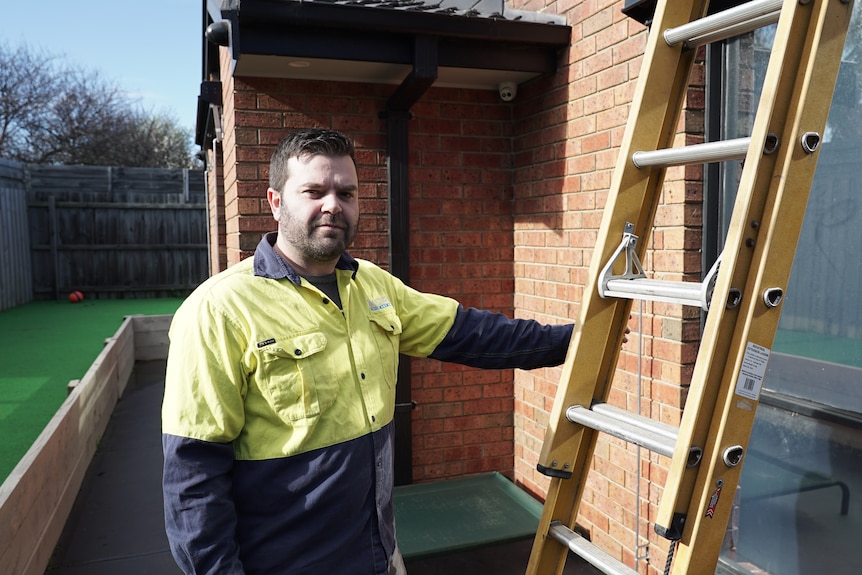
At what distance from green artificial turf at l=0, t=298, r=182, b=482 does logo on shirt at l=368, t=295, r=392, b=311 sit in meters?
4.15

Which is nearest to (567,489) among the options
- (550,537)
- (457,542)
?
(550,537)

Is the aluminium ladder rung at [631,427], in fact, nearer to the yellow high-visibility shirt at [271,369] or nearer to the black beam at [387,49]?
the yellow high-visibility shirt at [271,369]

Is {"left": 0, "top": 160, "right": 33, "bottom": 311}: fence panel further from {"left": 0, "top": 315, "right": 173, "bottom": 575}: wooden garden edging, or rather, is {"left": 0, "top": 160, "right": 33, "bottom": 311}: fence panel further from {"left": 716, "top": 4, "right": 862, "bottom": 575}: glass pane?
{"left": 716, "top": 4, "right": 862, "bottom": 575}: glass pane

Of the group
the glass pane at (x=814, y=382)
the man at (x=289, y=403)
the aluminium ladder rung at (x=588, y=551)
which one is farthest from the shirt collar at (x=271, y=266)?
the glass pane at (x=814, y=382)

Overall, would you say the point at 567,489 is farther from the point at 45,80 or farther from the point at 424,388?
the point at 45,80

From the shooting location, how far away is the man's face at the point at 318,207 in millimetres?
2100

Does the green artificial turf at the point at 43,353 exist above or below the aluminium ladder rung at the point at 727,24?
below

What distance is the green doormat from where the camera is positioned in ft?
12.5

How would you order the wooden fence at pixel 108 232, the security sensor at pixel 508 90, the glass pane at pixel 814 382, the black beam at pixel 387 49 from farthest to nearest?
the wooden fence at pixel 108 232 → the security sensor at pixel 508 90 → the black beam at pixel 387 49 → the glass pane at pixel 814 382

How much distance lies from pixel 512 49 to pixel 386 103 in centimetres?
86

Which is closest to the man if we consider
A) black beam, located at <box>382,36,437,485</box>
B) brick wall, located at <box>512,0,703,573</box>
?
brick wall, located at <box>512,0,703,573</box>

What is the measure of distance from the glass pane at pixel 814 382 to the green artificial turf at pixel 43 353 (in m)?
5.02

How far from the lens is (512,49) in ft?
12.8

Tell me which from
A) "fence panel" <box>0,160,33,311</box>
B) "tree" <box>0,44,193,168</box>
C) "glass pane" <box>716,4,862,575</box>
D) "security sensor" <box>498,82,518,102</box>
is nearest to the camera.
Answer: "glass pane" <box>716,4,862,575</box>
